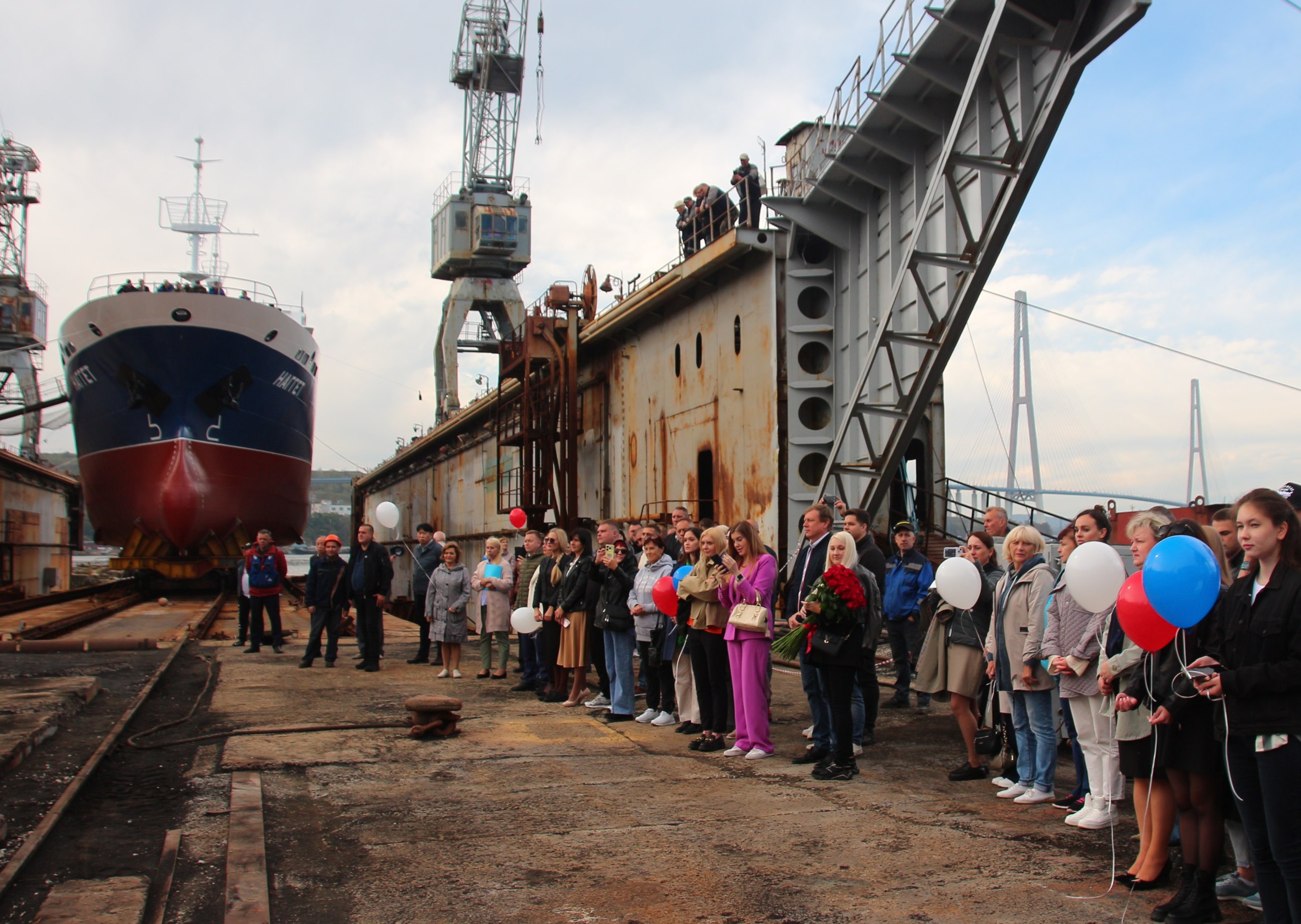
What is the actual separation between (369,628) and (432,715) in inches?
175

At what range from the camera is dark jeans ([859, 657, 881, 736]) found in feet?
21.3

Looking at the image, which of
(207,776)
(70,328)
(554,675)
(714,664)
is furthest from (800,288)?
(70,328)

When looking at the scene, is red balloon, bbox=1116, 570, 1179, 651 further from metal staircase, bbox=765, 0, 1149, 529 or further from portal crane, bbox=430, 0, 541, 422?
portal crane, bbox=430, 0, 541, 422

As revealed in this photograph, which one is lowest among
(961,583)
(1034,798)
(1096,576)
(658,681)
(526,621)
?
(1034,798)

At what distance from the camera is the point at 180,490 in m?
23.1

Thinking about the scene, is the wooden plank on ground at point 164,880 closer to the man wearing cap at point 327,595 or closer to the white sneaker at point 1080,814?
the white sneaker at point 1080,814

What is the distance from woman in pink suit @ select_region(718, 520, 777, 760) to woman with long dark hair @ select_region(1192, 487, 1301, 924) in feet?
11.0

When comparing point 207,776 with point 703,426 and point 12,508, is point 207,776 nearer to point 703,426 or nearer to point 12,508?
point 703,426

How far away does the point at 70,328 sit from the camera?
25.7m

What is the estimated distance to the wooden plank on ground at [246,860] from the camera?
146 inches

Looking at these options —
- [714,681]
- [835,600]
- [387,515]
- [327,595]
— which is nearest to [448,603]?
[327,595]

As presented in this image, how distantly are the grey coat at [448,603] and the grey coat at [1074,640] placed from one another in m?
7.00

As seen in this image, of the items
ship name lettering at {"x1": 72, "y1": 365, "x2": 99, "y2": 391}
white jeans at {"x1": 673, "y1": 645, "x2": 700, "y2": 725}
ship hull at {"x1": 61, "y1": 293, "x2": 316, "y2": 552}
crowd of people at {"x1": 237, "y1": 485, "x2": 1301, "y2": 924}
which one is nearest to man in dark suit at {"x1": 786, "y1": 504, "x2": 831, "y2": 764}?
crowd of people at {"x1": 237, "y1": 485, "x2": 1301, "y2": 924}

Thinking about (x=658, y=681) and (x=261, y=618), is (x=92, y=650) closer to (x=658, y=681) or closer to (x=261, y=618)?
(x=261, y=618)
